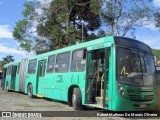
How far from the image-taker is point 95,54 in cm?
1226

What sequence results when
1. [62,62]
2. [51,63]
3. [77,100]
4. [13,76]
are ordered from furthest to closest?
[13,76]
[51,63]
[62,62]
[77,100]

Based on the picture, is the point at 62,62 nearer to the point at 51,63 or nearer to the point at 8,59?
the point at 51,63

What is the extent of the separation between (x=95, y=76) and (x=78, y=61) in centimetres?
139

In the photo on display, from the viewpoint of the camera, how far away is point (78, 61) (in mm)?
13180

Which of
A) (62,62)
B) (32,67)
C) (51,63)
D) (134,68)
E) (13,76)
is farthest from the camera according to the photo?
(13,76)

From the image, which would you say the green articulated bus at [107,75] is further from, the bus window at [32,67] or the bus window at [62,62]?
the bus window at [32,67]

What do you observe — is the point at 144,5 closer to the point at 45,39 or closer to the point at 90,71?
the point at 45,39

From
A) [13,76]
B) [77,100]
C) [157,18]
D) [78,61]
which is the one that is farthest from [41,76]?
[157,18]

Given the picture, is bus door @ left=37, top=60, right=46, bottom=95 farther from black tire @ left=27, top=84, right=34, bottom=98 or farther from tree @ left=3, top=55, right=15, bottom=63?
tree @ left=3, top=55, right=15, bottom=63

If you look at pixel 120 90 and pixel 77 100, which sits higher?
pixel 120 90

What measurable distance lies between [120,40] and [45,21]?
26.5 meters

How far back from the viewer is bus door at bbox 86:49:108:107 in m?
11.6

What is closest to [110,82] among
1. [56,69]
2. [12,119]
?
[12,119]

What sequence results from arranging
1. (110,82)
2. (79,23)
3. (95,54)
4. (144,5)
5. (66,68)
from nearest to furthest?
(110,82), (95,54), (66,68), (144,5), (79,23)
